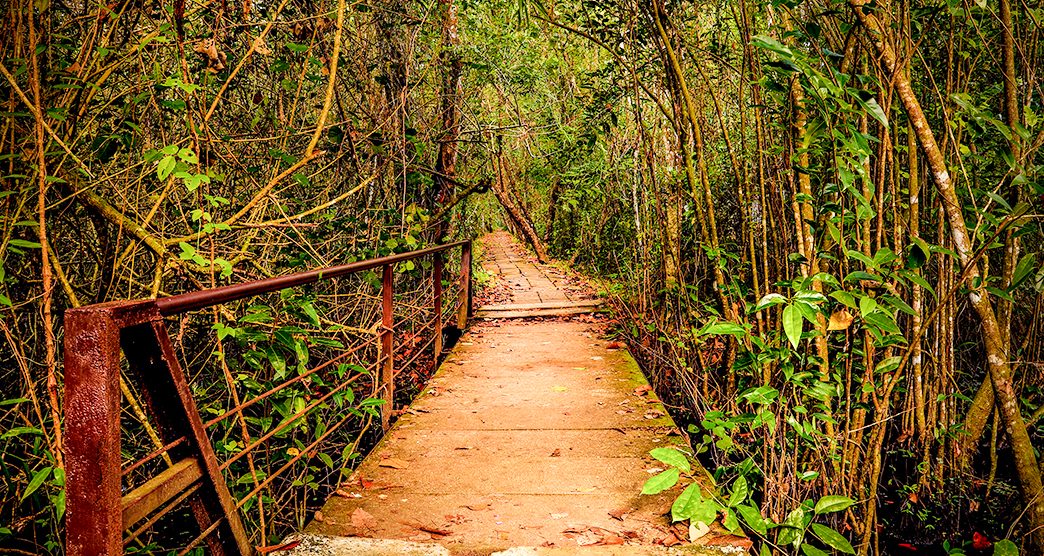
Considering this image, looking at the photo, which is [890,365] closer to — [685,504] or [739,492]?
[739,492]

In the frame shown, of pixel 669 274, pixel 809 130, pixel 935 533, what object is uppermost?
pixel 809 130

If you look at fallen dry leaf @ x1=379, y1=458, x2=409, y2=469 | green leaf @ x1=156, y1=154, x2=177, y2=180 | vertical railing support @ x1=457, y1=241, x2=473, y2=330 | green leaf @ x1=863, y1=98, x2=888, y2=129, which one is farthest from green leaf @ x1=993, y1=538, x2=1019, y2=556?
vertical railing support @ x1=457, y1=241, x2=473, y2=330

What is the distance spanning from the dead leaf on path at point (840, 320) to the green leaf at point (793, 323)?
0.59m

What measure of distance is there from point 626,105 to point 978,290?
459cm

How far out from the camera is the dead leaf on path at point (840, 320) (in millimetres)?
2418

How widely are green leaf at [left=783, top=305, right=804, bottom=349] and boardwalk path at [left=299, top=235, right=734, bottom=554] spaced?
98cm

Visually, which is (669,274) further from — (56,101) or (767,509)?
(56,101)

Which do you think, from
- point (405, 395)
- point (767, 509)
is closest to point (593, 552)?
point (767, 509)

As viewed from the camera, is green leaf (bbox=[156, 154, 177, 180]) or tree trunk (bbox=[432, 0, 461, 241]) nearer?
green leaf (bbox=[156, 154, 177, 180])

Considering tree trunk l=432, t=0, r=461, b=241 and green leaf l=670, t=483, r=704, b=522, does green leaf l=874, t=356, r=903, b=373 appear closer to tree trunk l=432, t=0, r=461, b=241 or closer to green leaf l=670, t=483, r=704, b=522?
green leaf l=670, t=483, r=704, b=522

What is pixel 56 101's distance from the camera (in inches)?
110

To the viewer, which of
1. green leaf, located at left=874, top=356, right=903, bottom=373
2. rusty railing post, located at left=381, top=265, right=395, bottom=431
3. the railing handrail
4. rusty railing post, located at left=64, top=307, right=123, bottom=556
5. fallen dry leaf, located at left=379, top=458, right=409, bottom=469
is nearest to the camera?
rusty railing post, located at left=64, top=307, right=123, bottom=556

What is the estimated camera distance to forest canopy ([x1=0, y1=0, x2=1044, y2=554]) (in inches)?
90.8

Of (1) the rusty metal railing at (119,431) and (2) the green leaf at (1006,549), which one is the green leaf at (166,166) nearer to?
(1) the rusty metal railing at (119,431)
